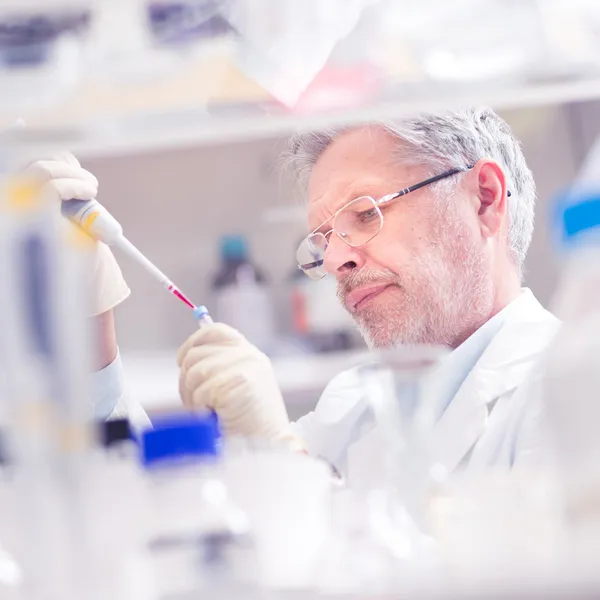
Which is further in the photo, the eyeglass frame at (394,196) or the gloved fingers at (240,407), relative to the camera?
the eyeglass frame at (394,196)

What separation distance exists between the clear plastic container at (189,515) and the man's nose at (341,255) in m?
0.85

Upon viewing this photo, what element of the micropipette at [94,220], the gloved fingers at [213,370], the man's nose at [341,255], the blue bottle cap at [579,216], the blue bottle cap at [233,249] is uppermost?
the blue bottle cap at [233,249]

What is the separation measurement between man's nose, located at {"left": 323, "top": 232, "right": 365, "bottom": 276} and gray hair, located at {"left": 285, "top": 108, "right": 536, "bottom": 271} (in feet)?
0.59

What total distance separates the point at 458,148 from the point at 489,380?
462mm

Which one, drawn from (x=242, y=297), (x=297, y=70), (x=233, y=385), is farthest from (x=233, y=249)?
(x=297, y=70)

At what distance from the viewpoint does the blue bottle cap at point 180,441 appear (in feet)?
1.62

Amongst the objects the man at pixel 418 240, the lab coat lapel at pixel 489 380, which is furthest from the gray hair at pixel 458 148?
the lab coat lapel at pixel 489 380

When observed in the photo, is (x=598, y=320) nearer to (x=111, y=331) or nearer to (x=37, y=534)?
(x=37, y=534)

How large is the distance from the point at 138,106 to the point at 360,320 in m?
0.83

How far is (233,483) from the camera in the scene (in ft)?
1.79

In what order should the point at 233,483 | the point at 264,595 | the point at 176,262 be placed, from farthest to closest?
the point at 176,262, the point at 233,483, the point at 264,595

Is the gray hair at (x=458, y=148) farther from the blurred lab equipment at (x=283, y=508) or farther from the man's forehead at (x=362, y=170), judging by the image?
the blurred lab equipment at (x=283, y=508)

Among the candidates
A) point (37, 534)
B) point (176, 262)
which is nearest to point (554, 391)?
point (37, 534)

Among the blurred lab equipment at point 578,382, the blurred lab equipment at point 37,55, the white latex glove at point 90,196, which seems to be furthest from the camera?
the white latex glove at point 90,196
